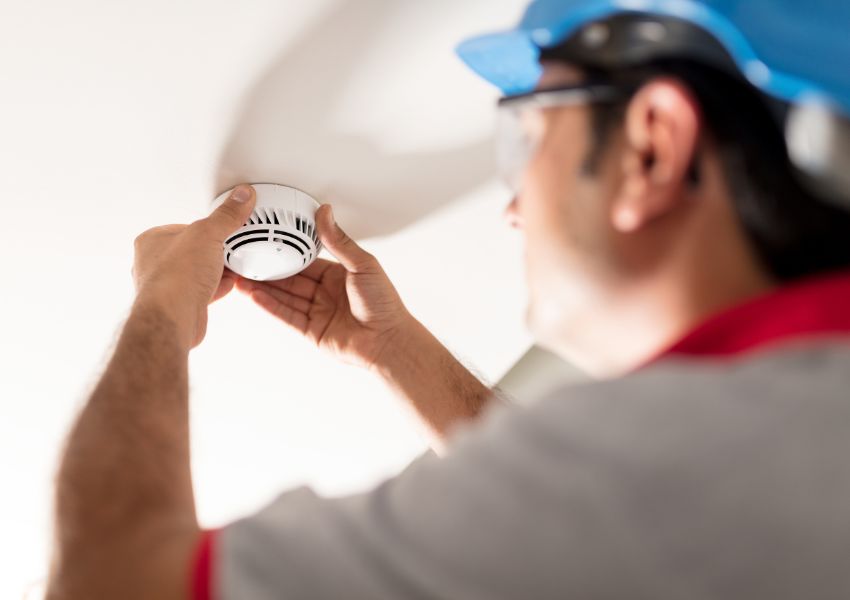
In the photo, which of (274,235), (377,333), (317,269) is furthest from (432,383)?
(274,235)

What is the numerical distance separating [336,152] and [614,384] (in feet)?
2.13

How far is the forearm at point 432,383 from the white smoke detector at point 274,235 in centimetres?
25

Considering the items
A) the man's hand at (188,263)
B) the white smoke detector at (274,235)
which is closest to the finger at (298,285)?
the white smoke detector at (274,235)

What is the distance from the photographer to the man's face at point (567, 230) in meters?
0.92

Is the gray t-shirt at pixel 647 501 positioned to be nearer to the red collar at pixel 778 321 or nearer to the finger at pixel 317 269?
the red collar at pixel 778 321

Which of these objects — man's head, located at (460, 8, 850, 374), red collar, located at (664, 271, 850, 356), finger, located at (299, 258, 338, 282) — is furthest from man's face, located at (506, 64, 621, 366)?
finger, located at (299, 258, 338, 282)

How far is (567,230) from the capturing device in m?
0.95

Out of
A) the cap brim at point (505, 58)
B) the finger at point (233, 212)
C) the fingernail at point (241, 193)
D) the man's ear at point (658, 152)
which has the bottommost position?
the finger at point (233, 212)

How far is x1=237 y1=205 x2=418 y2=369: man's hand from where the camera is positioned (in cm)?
141

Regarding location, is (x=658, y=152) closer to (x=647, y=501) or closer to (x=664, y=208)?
(x=664, y=208)

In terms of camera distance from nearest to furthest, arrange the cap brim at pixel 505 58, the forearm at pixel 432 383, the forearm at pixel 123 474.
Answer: the forearm at pixel 123 474, the cap brim at pixel 505 58, the forearm at pixel 432 383

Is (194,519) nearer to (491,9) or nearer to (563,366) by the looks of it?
(491,9)

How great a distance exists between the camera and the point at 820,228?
85 centimetres

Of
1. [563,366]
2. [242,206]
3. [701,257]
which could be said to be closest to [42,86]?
[242,206]
